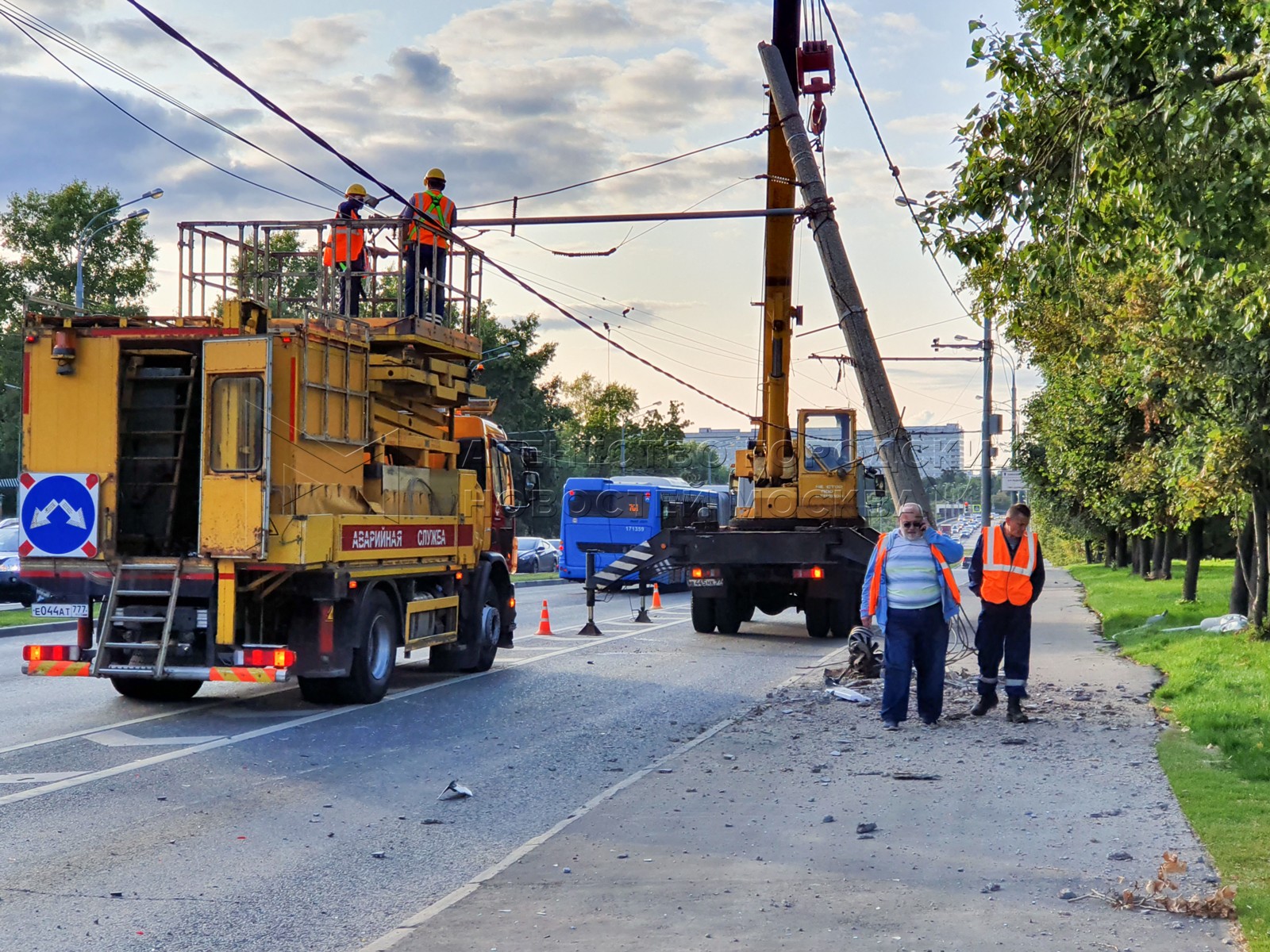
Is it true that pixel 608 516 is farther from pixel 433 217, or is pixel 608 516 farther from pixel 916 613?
pixel 916 613

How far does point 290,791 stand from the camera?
8406 mm

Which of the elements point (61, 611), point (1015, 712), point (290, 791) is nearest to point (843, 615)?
point (1015, 712)

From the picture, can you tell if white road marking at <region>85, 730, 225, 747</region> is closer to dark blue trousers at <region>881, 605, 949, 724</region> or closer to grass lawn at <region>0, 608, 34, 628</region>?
dark blue trousers at <region>881, 605, 949, 724</region>

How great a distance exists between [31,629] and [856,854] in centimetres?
1676

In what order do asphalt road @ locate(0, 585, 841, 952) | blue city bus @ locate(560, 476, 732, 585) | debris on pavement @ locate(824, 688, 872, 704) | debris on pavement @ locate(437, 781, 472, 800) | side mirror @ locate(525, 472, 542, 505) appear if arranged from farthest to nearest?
blue city bus @ locate(560, 476, 732, 585)
side mirror @ locate(525, 472, 542, 505)
debris on pavement @ locate(824, 688, 872, 704)
debris on pavement @ locate(437, 781, 472, 800)
asphalt road @ locate(0, 585, 841, 952)

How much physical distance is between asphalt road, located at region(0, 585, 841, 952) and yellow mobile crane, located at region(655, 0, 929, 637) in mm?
3407

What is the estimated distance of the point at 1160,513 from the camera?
87.1ft

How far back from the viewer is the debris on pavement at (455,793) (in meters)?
8.23

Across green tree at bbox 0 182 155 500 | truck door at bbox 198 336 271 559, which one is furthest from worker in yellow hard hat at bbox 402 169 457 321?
green tree at bbox 0 182 155 500

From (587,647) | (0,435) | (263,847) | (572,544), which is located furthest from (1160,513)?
(0,435)

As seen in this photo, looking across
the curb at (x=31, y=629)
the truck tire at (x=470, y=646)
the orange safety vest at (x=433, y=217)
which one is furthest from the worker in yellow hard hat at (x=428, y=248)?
the curb at (x=31, y=629)

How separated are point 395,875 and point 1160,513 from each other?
23107 mm

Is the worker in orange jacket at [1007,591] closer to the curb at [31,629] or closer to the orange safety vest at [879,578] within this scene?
the orange safety vest at [879,578]

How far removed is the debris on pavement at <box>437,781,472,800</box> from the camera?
8.23 meters
